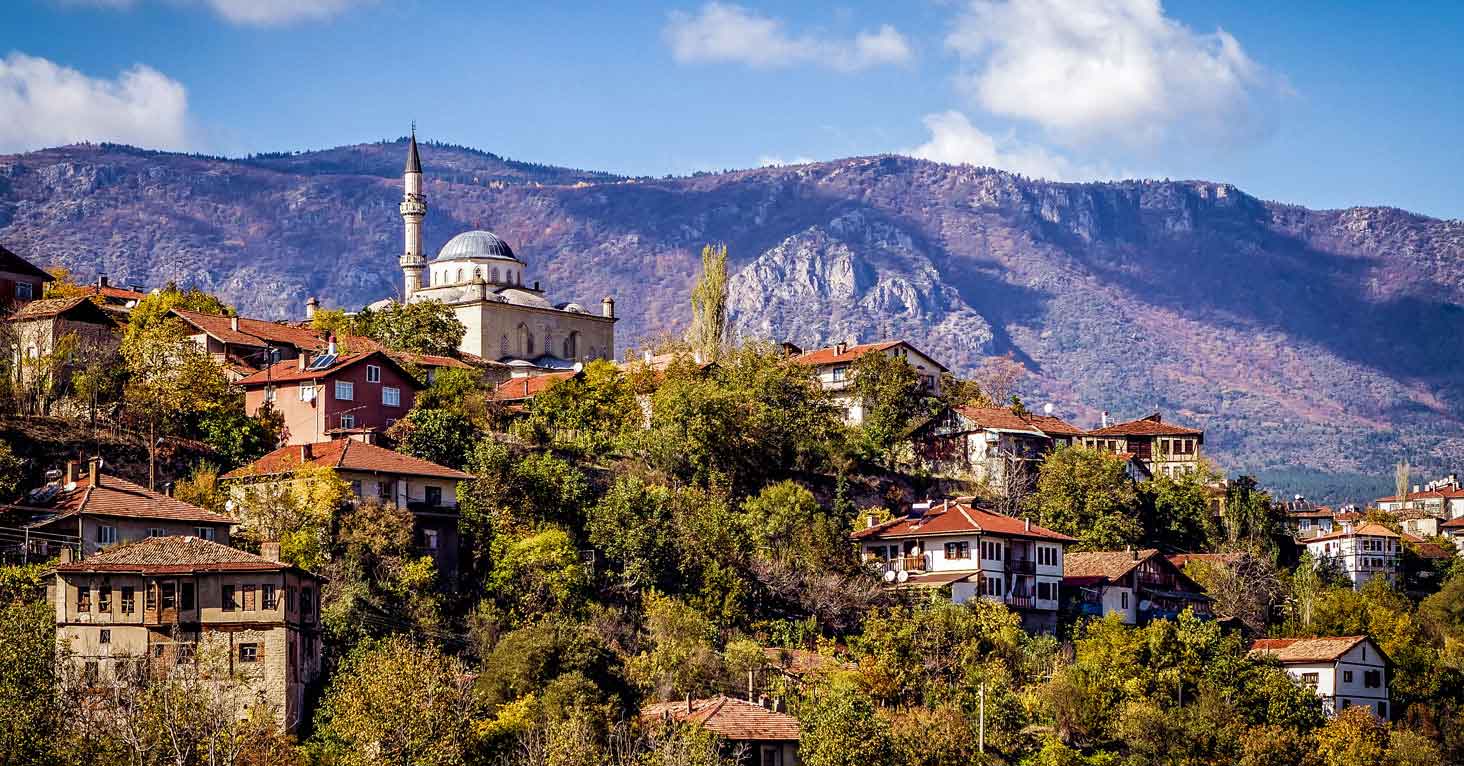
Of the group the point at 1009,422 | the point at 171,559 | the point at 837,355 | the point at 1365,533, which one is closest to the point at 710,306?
the point at 837,355

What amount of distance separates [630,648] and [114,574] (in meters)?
18.6

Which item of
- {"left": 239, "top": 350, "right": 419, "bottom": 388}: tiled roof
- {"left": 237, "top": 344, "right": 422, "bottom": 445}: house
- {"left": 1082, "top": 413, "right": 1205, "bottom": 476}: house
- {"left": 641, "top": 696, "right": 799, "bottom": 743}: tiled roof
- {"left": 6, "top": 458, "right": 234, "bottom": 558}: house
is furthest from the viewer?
{"left": 1082, "top": 413, "right": 1205, "bottom": 476}: house

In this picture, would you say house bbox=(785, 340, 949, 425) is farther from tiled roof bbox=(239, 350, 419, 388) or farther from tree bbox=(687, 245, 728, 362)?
tiled roof bbox=(239, 350, 419, 388)

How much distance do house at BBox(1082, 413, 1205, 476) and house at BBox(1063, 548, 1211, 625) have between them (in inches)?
820

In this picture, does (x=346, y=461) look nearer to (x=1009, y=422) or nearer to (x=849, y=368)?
(x=849, y=368)

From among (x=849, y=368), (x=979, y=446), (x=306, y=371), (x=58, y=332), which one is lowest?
(x=979, y=446)

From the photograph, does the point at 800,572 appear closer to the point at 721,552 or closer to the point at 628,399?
the point at 721,552

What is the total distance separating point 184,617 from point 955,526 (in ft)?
111

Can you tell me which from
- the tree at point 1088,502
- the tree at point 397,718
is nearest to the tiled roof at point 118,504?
the tree at point 397,718

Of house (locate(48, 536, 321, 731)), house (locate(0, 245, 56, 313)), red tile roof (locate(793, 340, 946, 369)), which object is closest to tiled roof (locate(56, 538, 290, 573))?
house (locate(48, 536, 321, 731))

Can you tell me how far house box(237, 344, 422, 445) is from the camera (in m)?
85.1

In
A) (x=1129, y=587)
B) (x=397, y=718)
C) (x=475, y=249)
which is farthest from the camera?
(x=475, y=249)

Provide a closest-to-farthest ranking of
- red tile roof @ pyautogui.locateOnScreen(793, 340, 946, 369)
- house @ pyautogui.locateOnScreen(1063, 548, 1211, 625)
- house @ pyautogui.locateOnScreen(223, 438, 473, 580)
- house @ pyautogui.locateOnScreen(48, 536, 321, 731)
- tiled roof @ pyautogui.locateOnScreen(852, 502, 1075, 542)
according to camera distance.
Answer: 1. house @ pyautogui.locateOnScreen(48, 536, 321, 731)
2. house @ pyautogui.locateOnScreen(223, 438, 473, 580)
3. tiled roof @ pyautogui.locateOnScreen(852, 502, 1075, 542)
4. house @ pyautogui.locateOnScreen(1063, 548, 1211, 625)
5. red tile roof @ pyautogui.locateOnScreen(793, 340, 946, 369)

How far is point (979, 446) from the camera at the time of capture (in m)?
104
